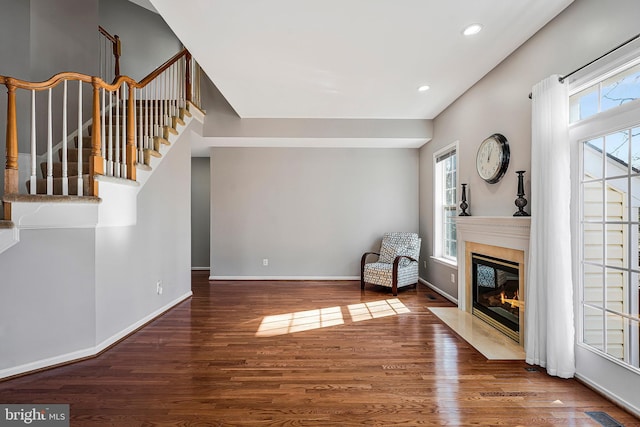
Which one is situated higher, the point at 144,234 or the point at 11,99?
the point at 11,99

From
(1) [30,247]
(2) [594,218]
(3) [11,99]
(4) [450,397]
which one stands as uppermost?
(3) [11,99]

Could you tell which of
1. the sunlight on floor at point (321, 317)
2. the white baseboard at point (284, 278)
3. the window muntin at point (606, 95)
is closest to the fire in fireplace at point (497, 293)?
the sunlight on floor at point (321, 317)

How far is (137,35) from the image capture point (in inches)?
229

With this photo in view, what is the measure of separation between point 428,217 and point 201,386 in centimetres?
429

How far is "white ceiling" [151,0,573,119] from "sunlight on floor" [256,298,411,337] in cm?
274

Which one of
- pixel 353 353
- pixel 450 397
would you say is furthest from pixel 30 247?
pixel 450 397

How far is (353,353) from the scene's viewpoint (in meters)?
2.76

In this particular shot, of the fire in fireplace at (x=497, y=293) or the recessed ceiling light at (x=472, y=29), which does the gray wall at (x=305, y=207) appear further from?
the recessed ceiling light at (x=472, y=29)

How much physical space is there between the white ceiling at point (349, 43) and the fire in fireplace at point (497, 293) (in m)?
2.05

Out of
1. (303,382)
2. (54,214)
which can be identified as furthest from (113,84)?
(303,382)

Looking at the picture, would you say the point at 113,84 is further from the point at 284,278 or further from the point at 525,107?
the point at 284,278

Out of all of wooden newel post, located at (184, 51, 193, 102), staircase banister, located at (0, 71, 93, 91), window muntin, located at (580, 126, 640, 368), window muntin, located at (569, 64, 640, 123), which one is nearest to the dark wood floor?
window muntin, located at (580, 126, 640, 368)

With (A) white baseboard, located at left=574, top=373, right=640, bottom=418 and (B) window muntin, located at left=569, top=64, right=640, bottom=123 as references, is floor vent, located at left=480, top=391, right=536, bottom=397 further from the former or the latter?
(B) window muntin, located at left=569, top=64, right=640, bottom=123

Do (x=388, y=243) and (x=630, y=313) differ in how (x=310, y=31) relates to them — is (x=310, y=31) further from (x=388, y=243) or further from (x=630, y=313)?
(x=388, y=243)
